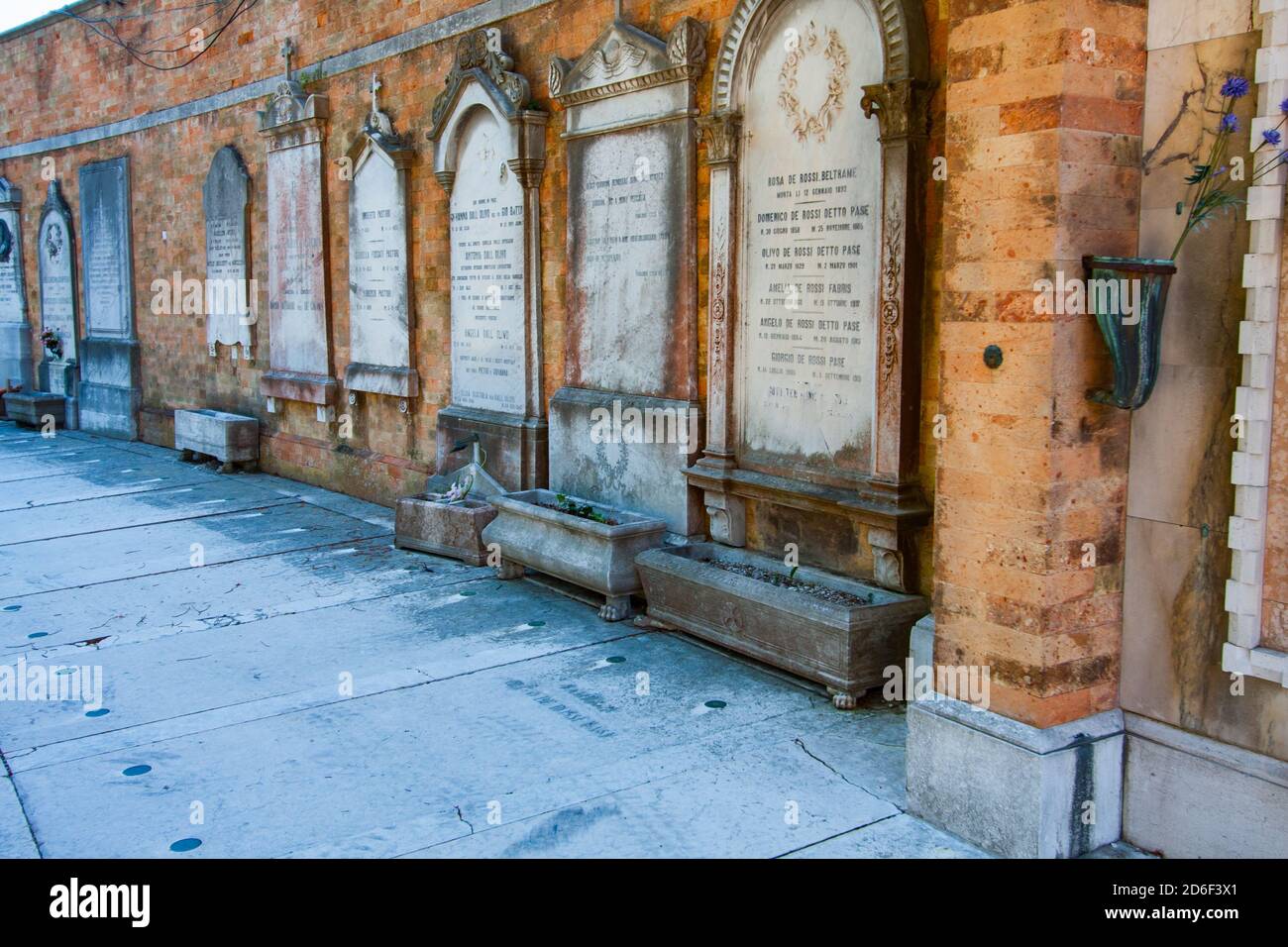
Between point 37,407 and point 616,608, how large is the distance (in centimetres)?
1263

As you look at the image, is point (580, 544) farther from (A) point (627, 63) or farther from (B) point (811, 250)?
(A) point (627, 63)

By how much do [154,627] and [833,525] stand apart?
12.5ft

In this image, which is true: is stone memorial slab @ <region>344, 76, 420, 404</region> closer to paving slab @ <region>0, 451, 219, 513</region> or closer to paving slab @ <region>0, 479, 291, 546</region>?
paving slab @ <region>0, 479, 291, 546</region>

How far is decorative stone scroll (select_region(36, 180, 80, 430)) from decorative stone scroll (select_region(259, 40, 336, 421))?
19.6 feet

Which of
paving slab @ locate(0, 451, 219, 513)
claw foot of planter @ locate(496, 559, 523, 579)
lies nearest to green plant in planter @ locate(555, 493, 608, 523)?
claw foot of planter @ locate(496, 559, 523, 579)

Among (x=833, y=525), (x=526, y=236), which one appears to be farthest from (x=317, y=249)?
(x=833, y=525)

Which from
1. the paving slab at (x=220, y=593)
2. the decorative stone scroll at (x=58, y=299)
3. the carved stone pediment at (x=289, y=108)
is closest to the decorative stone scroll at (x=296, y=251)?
the carved stone pediment at (x=289, y=108)

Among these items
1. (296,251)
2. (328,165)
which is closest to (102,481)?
(296,251)

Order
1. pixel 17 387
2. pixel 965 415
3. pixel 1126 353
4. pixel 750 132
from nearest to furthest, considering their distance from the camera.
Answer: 1. pixel 1126 353
2. pixel 965 415
3. pixel 750 132
4. pixel 17 387

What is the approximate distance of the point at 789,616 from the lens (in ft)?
17.3

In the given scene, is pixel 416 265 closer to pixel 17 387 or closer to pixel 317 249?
pixel 317 249

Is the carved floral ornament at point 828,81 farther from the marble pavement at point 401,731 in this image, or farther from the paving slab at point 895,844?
the paving slab at point 895,844

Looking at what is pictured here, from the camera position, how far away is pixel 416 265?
9766mm

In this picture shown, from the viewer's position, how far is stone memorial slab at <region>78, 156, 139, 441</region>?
14.9 meters
